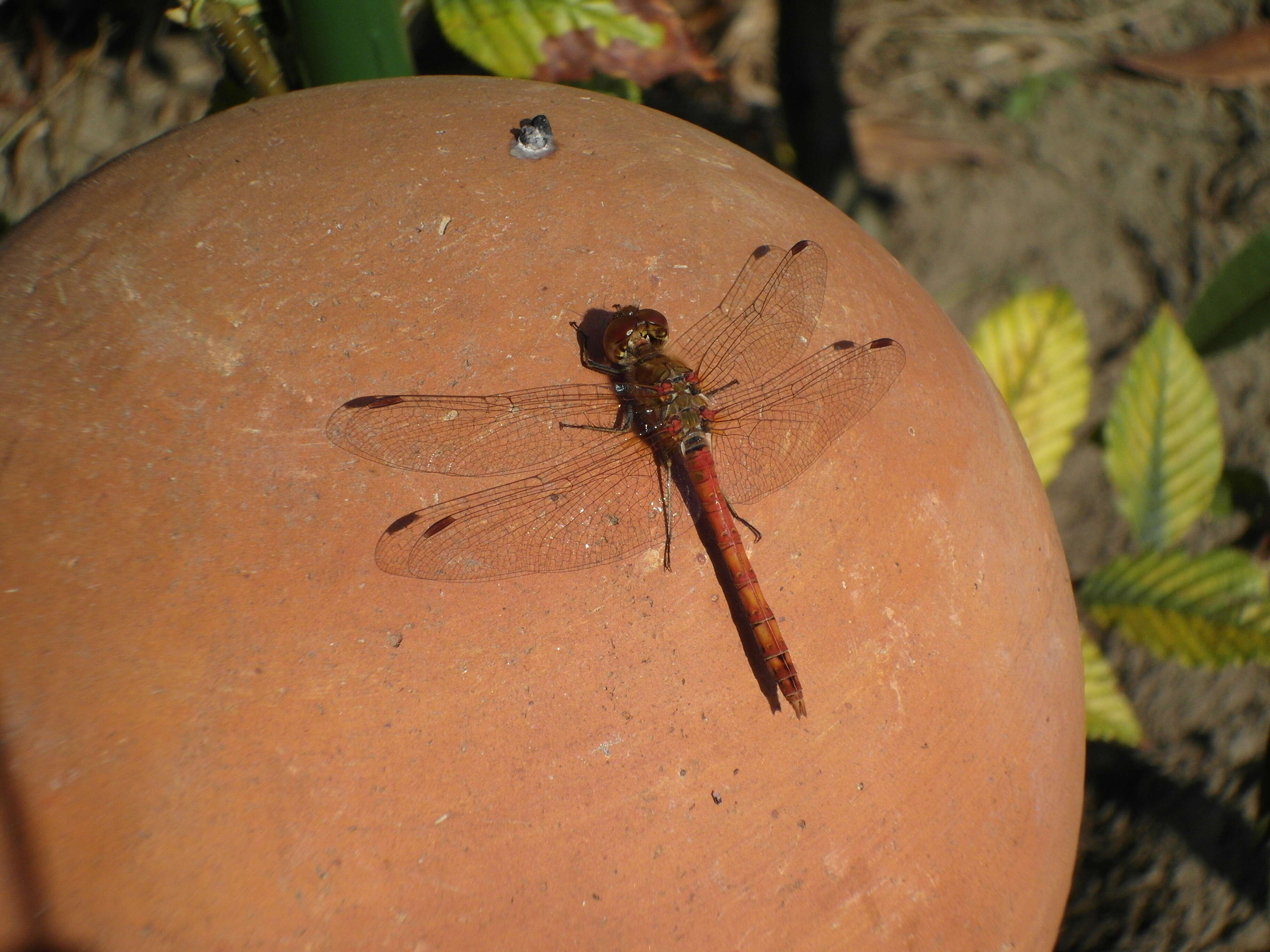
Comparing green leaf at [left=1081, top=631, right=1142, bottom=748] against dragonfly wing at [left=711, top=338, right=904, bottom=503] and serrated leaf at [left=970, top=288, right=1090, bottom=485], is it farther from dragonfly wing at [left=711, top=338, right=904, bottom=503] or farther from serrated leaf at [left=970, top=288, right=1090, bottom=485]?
dragonfly wing at [left=711, top=338, right=904, bottom=503]

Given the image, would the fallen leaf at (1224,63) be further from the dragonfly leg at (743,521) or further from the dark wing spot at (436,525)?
the dark wing spot at (436,525)

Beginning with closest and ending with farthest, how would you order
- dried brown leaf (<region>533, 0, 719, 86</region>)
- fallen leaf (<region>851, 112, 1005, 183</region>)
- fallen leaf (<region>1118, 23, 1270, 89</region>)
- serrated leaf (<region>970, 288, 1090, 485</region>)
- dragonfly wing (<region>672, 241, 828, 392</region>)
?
1. dragonfly wing (<region>672, 241, 828, 392</region>)
2. dried brown leaf (<region>533, 0, 719, 86</region>)
3. serrated leaf (<region>970, 288, 1090, 485</region>)
4. fallen leaf (<region>1118, 23, 1270, 89</region>)
5. fallen leaf (<region>851, 112, 1005, 183</region>)

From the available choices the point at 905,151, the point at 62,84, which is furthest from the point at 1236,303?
the point at 62,84

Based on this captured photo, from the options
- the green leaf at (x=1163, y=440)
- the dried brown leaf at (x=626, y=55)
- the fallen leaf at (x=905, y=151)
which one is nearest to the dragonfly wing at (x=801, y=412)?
the dried brown leaf at (x=626, y=55)

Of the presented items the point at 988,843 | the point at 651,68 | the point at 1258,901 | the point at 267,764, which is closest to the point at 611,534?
the point at 267,764

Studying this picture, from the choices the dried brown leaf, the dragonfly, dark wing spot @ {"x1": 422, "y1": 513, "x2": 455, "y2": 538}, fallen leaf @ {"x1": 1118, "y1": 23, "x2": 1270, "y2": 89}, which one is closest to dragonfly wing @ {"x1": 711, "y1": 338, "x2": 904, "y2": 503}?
the dragonfly

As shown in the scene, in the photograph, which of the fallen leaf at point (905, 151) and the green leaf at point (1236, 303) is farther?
the fallen leaf at point (905, 151)

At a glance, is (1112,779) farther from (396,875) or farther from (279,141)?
(279,141)
